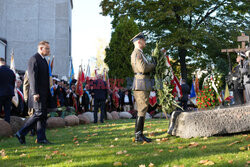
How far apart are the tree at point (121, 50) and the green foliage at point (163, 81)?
1958 cm

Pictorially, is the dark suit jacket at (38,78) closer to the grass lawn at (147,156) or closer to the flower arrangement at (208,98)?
the grass lawn at (147,156)

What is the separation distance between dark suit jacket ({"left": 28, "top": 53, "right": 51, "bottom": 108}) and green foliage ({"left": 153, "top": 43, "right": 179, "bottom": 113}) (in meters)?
2.51

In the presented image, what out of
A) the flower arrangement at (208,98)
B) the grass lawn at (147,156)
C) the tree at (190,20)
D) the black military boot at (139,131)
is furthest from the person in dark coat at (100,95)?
the tree at (190,20)

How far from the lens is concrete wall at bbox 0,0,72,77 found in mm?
26406

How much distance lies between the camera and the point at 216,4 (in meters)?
28.7

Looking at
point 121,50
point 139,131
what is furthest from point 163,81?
point 121,50

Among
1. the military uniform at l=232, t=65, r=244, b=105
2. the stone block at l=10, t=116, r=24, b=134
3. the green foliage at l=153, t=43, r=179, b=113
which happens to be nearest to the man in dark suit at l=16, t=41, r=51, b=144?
the green foliage at l=153, t=43, r=179, b=113

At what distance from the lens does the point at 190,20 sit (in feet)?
94.1

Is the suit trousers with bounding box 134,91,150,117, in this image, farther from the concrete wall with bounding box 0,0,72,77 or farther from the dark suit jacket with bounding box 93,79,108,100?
the concrete wall with bounding box 0,0,72,77

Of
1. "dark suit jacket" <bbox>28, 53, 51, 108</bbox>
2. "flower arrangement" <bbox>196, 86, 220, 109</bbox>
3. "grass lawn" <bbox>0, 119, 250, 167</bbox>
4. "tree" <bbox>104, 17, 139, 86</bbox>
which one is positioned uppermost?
"tree" <bbox>104, 17, 139, 86</bbox>

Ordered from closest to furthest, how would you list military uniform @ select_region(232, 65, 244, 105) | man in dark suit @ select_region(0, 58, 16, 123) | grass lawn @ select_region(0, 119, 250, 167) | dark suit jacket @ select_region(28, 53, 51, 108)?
grass lawn @ select_region(0, 119, 250, 167)
dark suit jacket @ select_region(28, 53, 51, 108)
man in dark suit @ select_region(0, 58, 16, 123)
military uniform @ select_region(232, 65, 244, 105)

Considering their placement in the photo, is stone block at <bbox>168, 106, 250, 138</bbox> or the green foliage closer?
stone block at <bbox>168, 106, 250, 138</bbox>

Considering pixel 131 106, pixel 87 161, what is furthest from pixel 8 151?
pixel 131 106

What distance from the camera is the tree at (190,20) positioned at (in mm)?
26406
